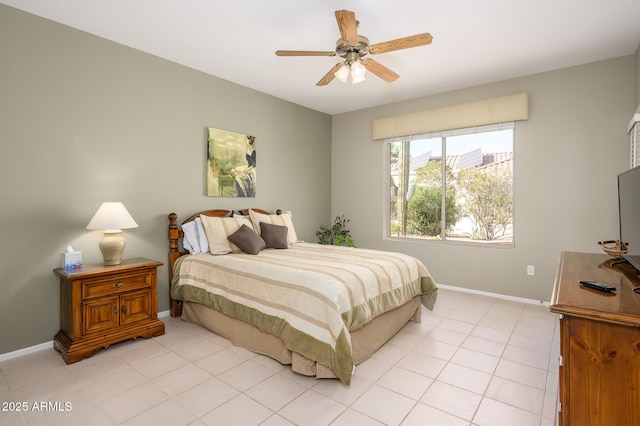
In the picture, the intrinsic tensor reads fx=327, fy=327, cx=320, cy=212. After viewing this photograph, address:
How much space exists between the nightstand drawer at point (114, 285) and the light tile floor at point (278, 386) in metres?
0.49

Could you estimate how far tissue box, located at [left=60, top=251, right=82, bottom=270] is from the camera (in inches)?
104

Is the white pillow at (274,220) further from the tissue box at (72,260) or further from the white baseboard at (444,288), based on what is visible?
the tissue box at (72,260)

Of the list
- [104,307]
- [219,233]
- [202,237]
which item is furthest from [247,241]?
[104,307]

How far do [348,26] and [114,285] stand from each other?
2.75 meters

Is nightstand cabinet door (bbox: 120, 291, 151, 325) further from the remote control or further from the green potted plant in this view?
the remote control

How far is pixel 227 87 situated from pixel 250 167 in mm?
1034

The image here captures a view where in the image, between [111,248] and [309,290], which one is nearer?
[309,290]

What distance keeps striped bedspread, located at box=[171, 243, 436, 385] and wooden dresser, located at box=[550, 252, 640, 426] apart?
1.20 meters

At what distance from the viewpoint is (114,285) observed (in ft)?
9.00

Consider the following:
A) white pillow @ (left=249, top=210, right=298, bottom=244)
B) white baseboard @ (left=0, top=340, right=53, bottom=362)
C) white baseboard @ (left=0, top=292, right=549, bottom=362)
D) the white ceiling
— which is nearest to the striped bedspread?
white pillow @ (left=249, top=210, right=298, bottom=244)

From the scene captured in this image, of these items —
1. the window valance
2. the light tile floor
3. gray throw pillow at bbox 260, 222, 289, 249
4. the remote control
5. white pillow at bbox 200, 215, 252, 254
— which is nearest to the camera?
the remote control

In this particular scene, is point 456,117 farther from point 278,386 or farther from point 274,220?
point 278,386

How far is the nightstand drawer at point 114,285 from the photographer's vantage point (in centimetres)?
260

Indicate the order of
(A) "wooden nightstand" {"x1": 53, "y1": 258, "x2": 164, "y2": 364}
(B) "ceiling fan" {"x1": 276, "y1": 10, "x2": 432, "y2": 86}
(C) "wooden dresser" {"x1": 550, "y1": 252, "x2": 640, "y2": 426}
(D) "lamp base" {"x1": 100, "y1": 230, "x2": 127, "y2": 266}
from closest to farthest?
(C) "wooden dresser" {"x1": 550, "y1": 252, "x2": 640, "y2": 426}
(B) "ceiling fan" {"x1": 276, "y1": 10, "x2": 432, "y2": 86}
(A) "wooden nightstand" {"x1": 53, "y1": 258, "x2": 164, "y2": 364}
(D) "lamp base" {"x1": 100, "y1": 230, "x2": 127, "y2": 266}
